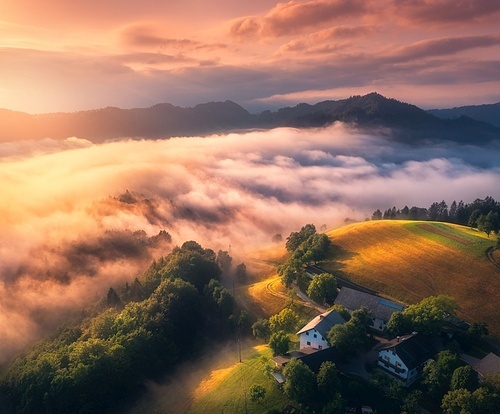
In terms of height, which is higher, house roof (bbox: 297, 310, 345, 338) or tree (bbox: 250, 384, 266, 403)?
house roof (bbox: 297, 310, 345, 338)

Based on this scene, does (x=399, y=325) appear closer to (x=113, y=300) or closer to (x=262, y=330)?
(x=262, y=330)

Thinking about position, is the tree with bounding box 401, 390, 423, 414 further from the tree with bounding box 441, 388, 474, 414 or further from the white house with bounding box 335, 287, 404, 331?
the white house with bounding box 335, 287, 404, 331

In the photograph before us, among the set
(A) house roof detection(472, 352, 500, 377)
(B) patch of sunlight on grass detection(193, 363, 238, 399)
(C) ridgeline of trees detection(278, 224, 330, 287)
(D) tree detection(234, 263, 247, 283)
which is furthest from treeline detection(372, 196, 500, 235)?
(B) patch of sunlight on grass detection(193, 363, 238, 399)

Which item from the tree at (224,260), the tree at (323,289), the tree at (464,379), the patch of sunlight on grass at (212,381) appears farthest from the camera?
the tree at (224,260)

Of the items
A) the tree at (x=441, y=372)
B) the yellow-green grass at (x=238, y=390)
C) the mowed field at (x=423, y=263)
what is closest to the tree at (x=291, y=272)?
the mowed field at (x=423, y=263)

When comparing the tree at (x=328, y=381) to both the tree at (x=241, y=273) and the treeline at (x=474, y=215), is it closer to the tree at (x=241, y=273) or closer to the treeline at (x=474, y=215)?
the tree at (x=241, y=273)

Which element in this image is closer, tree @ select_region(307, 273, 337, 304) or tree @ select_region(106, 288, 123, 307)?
tree @ select_region(307, 273, 337, 304)
